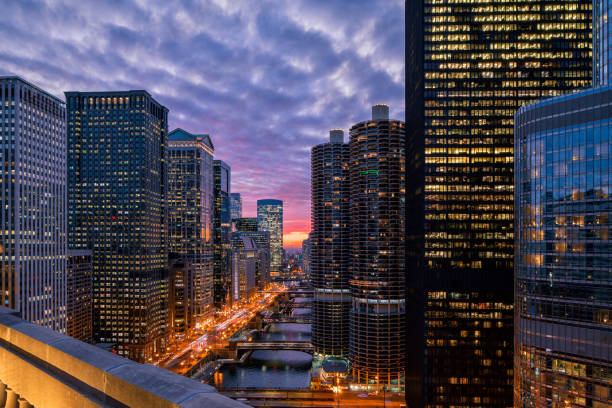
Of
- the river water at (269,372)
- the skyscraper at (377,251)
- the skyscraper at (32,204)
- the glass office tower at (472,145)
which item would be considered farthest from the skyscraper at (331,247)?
the skyscraper at (32,204)

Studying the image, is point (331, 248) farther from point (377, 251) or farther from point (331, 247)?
point (377, 251)

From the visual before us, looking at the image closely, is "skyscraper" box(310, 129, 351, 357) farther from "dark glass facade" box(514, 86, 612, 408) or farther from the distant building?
the distant building

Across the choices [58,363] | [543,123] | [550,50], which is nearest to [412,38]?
[550,50]

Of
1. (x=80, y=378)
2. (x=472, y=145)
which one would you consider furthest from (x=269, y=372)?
(x=80, y=378)

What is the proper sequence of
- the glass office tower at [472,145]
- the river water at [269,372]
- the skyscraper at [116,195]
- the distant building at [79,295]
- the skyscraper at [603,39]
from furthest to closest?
the skyscraper at [116,195] → the distant building at [79,295] → the river water at [269,372] → the glass office tower at [472,145] → the skyscraper at [603,39]

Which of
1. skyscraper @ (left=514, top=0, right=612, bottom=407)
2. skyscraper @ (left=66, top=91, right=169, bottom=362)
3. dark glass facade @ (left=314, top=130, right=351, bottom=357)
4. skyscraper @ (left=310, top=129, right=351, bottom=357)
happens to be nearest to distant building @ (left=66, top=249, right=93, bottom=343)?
skyscraper @ (left=66, top=91, right=169, bottom=362)

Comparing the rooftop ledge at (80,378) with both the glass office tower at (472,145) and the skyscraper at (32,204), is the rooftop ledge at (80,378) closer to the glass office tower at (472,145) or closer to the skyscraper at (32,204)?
the glass office tower at (472,145)
